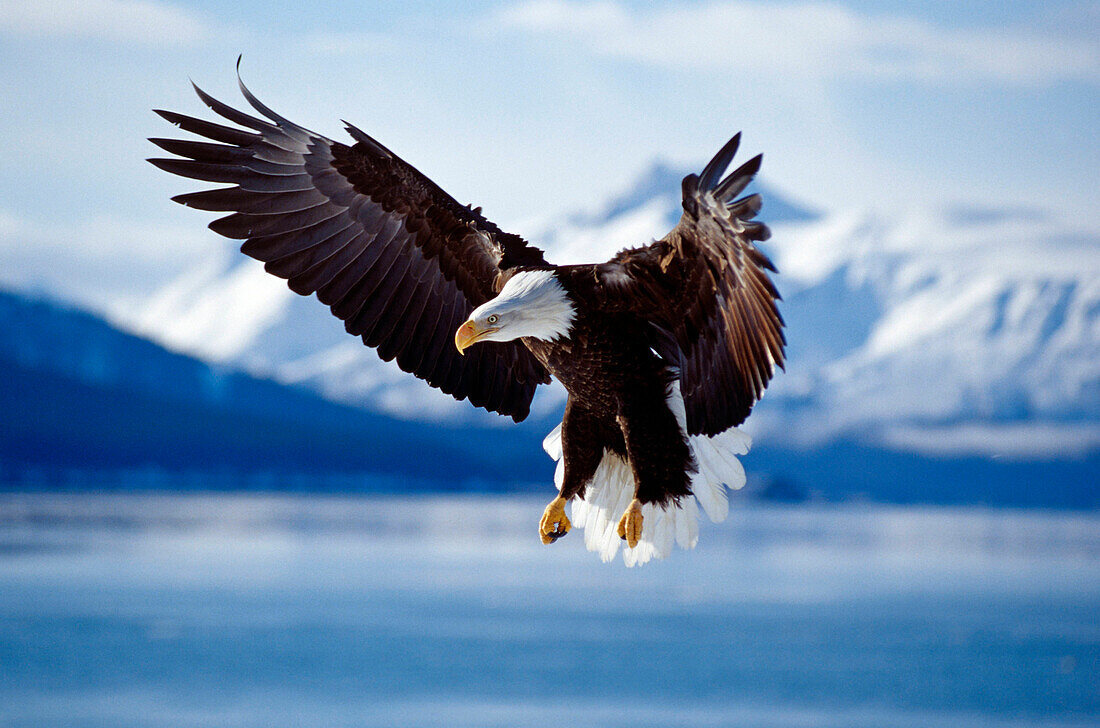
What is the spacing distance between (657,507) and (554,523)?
0.40 m

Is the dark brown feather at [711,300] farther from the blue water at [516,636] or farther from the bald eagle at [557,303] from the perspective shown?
the blue water at [516,636]

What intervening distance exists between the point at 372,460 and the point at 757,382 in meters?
125

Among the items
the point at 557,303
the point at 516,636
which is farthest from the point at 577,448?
the point at 516,636

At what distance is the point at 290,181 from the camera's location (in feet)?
14.4

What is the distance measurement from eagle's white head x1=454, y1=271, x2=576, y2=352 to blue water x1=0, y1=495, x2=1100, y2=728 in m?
22.3

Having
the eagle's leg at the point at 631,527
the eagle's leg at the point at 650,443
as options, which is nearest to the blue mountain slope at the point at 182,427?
the eagle's leg at the point at 650,443

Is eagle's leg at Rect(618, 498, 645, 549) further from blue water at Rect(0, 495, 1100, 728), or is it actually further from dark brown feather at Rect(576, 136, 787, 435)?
blue water at Rect(0, 495, 1100, 728)

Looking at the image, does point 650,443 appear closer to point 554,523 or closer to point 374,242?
point 554,523

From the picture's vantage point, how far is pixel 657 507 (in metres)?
4.38

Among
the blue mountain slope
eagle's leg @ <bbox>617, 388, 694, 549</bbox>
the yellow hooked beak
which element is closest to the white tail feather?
eagle's leg @ <bbox>617, 388, 694, 549</bbox>

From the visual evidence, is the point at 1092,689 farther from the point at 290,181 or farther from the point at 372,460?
the point at 372,460

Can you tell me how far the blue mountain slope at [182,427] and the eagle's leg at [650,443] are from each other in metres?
109

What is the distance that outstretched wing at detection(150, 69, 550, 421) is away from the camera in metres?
4.26

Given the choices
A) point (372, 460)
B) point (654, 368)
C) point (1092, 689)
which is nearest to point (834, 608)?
point (1092, 689)
